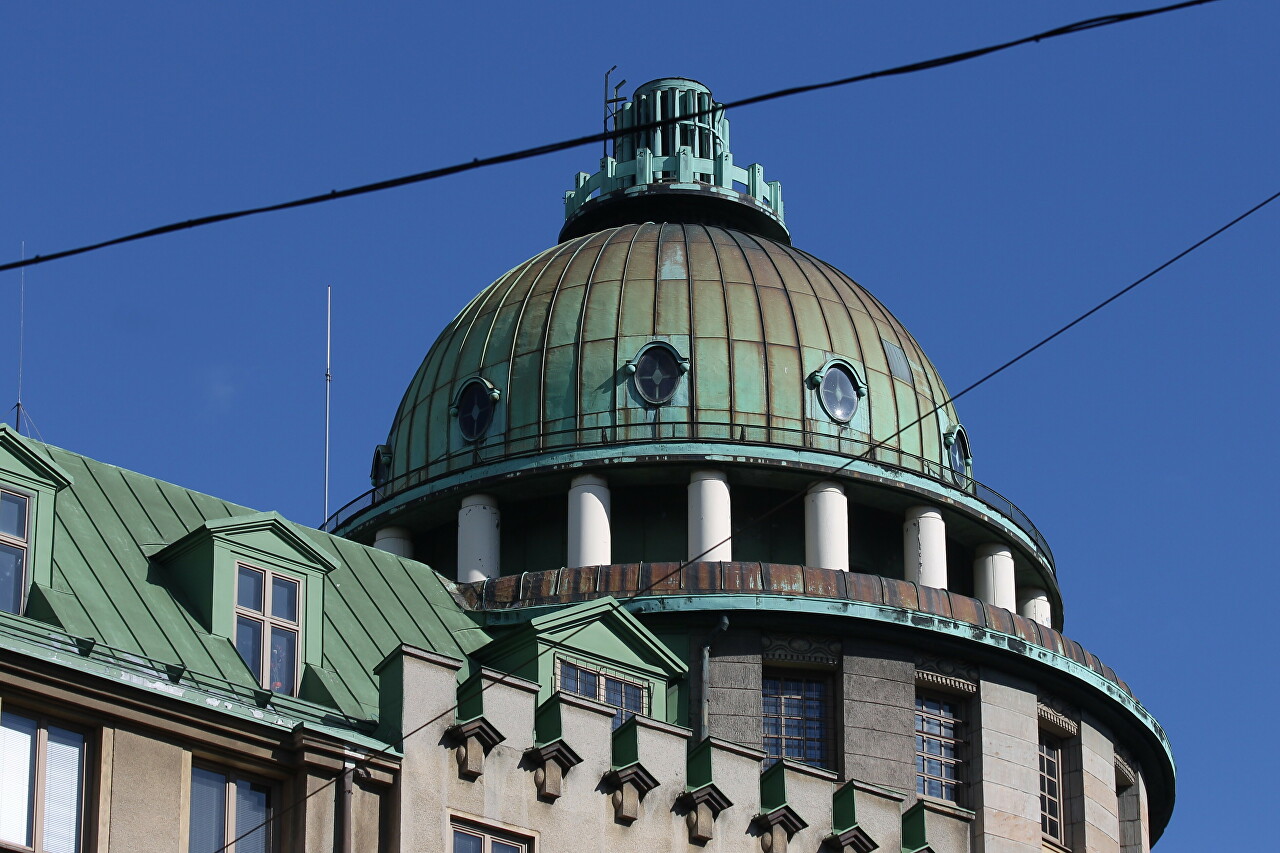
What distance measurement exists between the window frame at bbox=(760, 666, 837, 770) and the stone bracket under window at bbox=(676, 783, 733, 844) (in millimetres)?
8900

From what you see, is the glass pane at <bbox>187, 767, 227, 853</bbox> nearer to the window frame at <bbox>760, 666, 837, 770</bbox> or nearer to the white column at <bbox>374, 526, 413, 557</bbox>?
the window frame at <bbox>760, 666, 837, 770</bbox>

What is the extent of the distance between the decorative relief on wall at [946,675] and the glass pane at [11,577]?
1940cm

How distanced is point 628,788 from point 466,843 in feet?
9.92

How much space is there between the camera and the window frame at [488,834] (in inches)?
1610

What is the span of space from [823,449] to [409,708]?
61.6 feet

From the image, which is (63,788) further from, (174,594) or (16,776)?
(174,594)

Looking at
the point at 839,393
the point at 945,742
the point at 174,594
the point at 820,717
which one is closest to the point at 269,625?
the point at 174,594

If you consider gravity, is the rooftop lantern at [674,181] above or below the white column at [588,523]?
above

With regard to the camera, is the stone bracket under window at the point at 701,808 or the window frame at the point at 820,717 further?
the window frame at the point at 820,717

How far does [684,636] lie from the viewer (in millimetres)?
53906

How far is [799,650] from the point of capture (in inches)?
2137

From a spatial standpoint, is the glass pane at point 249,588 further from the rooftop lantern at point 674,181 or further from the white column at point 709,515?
the rooftop lantern at point 674,181

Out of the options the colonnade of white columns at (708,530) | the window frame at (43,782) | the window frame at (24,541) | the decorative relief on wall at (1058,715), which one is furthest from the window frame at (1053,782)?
the window frame at (43,782)

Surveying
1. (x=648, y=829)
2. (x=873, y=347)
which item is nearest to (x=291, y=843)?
(x=648, y=829)
